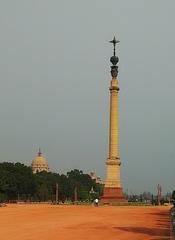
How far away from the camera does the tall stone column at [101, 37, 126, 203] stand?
73.8 m

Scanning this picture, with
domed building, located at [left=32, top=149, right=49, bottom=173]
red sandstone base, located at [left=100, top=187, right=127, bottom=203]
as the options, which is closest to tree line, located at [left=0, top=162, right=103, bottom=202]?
red sandstone base, located at [left=100, top=187, right=127, bottom=203]

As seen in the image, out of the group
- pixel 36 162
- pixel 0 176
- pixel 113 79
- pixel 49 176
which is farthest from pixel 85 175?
pixel 113 79

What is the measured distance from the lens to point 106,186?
74500 mm

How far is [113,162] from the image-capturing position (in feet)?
244

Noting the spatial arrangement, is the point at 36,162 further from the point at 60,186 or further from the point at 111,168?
the point at 111,168

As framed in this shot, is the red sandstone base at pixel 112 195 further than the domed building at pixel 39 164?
No

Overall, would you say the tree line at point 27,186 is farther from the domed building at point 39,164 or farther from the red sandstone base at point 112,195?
the domed building at point 39,164

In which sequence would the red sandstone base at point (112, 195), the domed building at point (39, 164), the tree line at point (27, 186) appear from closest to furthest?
the red sandstone base at point (112, 195)
the tree line at point (27, 186)
the domed building at point (39, 164)

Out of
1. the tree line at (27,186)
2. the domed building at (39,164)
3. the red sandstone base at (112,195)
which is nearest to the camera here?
the red sandstone base at (112,195)

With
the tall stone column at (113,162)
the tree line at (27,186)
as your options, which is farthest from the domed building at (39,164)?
the tall stone column at (113,162)

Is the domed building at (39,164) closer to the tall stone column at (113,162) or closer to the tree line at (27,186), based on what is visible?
the tree line at (27,186)

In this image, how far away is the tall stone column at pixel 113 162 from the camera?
2904 inches

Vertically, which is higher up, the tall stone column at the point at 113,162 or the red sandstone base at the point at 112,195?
the tall stone column at the point at 113,162

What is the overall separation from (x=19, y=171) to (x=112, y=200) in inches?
1375
